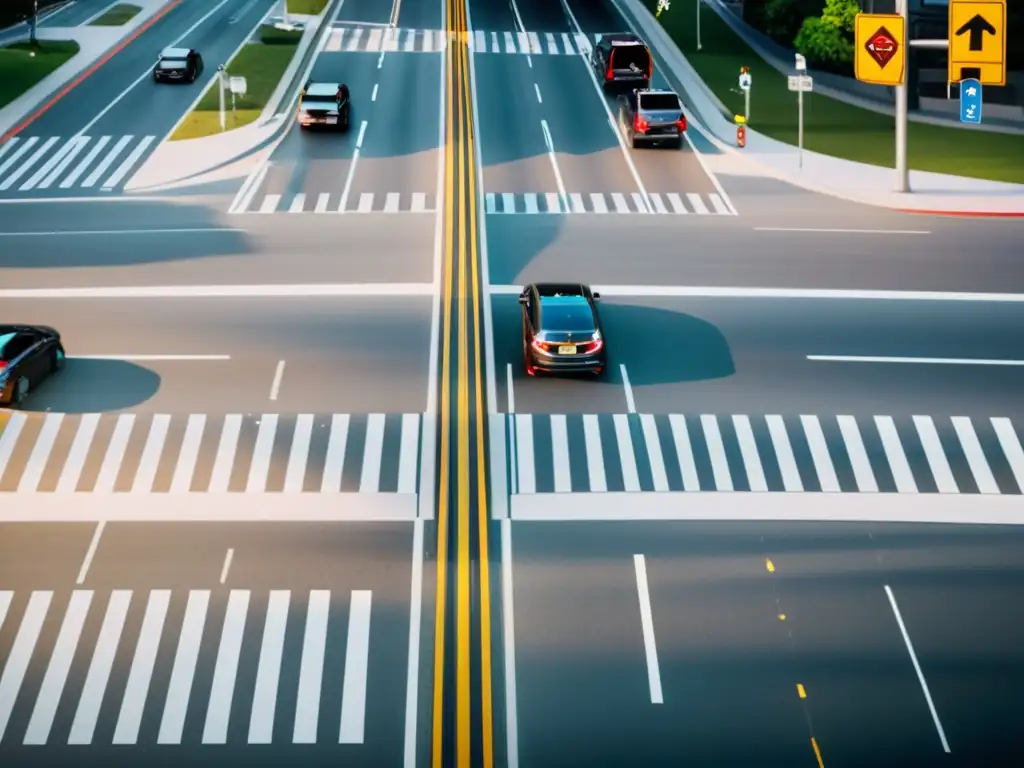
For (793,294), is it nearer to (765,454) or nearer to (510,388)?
A: (510,388)

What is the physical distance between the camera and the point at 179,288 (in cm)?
3866

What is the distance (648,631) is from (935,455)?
9.16 metres

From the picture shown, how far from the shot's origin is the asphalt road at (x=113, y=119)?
5238cm

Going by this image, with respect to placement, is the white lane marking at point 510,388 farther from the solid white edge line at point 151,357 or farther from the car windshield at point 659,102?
the car windshield at point 659,102

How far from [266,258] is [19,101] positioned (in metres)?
28.5

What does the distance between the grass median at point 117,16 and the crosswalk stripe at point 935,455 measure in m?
63.7

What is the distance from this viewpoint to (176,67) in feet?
221

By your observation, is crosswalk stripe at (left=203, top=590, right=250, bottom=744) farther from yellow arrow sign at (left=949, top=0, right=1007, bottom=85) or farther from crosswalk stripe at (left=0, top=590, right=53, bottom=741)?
yellow arrow sign at (left=949, top=0, right=1007, bottom=85)

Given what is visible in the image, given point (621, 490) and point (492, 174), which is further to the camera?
point (492, 174)

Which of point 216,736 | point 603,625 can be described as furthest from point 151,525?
point 603,625

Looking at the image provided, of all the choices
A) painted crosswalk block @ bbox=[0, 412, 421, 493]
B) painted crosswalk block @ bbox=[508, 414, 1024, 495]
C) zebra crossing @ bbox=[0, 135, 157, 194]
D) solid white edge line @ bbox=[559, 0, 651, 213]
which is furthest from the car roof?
painted crosswalk block @ bbox=[508, 414, 1024, 495]

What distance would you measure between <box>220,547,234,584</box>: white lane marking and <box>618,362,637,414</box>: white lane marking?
971 centimetres

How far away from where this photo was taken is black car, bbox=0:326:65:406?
30734 mm

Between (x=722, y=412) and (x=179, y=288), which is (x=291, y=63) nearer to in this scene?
(x=179, y=288)
